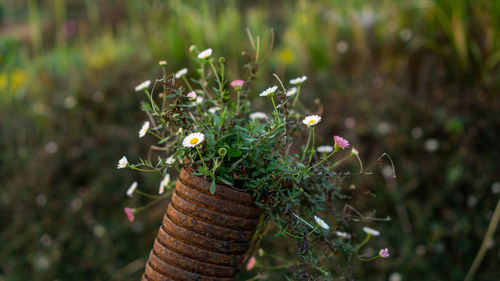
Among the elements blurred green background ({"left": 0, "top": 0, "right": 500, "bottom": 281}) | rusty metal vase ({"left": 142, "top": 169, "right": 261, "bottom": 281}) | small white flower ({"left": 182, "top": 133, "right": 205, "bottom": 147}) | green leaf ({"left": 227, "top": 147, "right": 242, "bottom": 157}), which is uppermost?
small white flower ({"left": 182, "top": 133, "right": 205, "bottom": 147})

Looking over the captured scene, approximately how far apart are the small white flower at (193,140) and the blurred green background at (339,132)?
1.62 m

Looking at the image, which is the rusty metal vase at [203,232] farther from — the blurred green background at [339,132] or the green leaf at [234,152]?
the blurred green background at [339,132]

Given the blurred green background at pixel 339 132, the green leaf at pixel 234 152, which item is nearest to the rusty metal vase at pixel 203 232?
the green leaf at pixel 234 152

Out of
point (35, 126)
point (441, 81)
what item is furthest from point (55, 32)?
point (441, 81)

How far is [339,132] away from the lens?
2.64m

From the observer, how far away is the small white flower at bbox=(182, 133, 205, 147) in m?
0.86

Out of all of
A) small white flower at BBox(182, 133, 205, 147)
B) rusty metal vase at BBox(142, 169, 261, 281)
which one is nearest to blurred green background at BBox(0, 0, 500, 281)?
rusty metal vase at BBox(142, 169, 261, 281)

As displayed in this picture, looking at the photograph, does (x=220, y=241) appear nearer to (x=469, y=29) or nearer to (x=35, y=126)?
(x=469, y=29)

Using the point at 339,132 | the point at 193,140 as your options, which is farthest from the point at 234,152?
the point at 339,132

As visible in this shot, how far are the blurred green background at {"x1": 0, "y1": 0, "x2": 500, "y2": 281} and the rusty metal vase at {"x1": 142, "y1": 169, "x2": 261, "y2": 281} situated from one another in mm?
1520

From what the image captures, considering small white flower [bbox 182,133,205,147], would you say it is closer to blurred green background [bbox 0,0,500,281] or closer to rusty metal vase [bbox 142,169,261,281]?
rusty metal vase [bbox 142,169,261,281]

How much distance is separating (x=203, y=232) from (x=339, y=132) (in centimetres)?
188

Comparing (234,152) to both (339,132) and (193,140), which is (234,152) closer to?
(193,140)

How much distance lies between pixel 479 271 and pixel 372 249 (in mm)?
533
